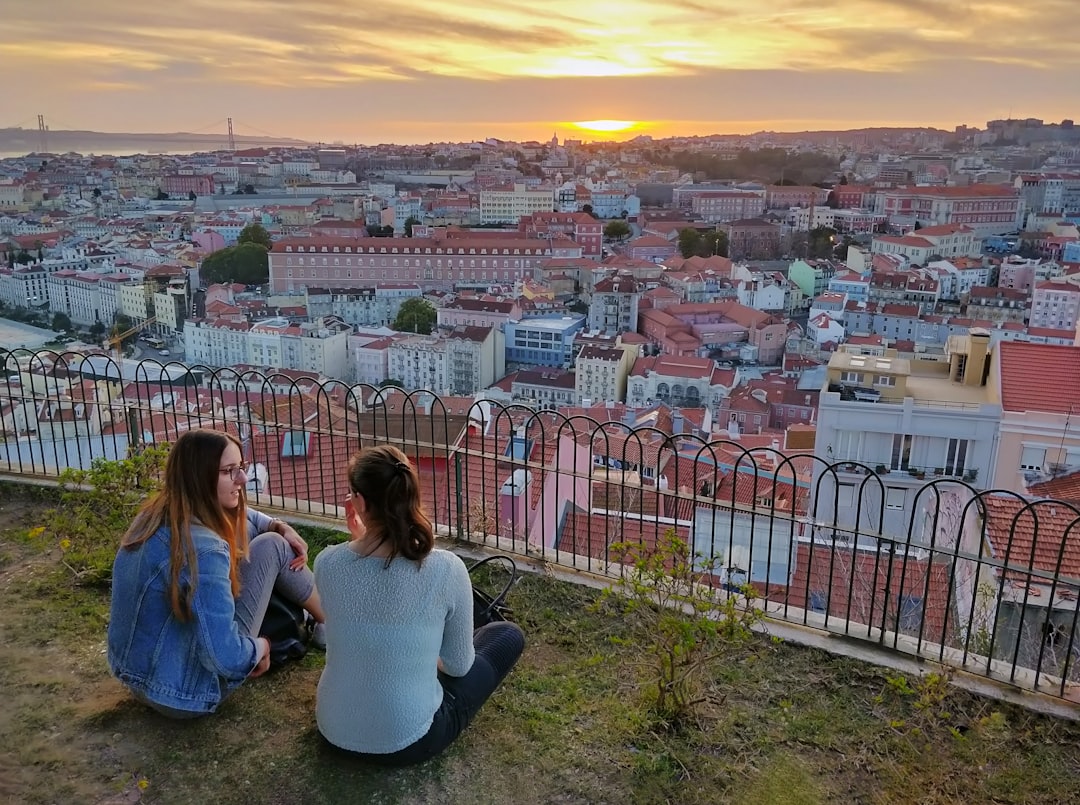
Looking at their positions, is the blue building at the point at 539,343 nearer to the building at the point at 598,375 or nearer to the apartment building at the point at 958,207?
the building at the point at 598,375

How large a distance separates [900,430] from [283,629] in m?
6.80

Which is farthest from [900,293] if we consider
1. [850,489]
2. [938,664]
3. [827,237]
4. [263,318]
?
[938,664]

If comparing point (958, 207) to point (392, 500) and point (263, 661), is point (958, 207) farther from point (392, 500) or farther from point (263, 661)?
point (392, 500)

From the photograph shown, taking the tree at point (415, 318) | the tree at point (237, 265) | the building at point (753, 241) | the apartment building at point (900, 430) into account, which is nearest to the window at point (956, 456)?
the apartment building at point (900, 430)

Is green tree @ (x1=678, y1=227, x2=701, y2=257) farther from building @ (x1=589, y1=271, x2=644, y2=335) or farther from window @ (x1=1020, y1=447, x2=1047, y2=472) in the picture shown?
window @ (x1=1020, y1=447, x2=1047, y2=472)

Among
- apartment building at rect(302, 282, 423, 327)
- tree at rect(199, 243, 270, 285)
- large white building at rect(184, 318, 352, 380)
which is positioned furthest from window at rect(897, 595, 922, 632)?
tree at rect(199, 243, 270, 285)

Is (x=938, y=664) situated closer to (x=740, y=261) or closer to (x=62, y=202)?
(x=740, y=261)

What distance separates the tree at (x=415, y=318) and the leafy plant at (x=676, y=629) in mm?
30261

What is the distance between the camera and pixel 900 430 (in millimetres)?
7719

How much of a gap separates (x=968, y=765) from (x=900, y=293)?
34.1 metres

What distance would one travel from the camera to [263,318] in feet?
106

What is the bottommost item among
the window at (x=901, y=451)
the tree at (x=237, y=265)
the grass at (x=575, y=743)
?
the tree at (x=237, y=265)

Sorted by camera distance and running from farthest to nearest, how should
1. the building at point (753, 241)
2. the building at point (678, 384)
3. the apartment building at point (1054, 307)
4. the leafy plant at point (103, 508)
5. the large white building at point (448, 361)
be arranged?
the building at point (753, 241) < the apartment building at point (1054, 307) < the large white building at point (448, 361) < the building at point (678, 384) < the leafy plant at point (103, 508)

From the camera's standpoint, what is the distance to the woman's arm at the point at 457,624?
152 centimetres
